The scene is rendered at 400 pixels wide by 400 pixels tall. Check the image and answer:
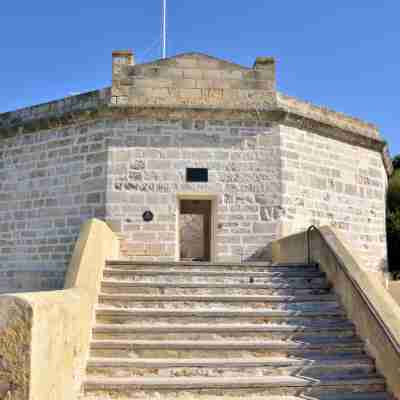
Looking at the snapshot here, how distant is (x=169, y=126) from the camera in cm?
925

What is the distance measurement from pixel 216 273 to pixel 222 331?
1.44 m

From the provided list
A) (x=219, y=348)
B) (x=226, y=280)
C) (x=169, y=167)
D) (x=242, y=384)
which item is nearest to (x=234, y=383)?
(x=242, y=384)

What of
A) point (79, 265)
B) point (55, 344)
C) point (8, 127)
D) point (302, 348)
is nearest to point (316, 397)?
point (302, 348)

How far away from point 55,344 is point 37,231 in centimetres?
641

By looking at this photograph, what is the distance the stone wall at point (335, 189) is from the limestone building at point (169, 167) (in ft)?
0.13

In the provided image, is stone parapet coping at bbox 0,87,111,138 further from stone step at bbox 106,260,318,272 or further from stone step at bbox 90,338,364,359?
stone step at bbox 90,338,364,359

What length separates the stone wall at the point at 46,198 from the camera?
9273 millimetres

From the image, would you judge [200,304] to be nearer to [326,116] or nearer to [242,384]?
[242,384]

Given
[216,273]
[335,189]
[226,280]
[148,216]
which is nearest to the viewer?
[226,280]

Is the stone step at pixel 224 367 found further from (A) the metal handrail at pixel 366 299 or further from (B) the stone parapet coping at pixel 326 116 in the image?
(B) the stone parapet coping at pixel 326 116

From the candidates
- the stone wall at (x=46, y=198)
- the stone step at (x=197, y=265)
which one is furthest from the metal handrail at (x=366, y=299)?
the stone wall at (x=46, y=198)

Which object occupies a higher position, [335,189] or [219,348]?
[335,189]

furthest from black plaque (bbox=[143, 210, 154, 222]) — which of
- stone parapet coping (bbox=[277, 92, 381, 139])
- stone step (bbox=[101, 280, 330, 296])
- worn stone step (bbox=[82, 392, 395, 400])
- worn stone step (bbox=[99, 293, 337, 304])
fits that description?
worn stone step (bbox=[82, 392, 395, 400])

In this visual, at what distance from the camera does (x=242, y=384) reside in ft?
15.3
